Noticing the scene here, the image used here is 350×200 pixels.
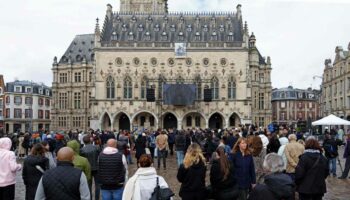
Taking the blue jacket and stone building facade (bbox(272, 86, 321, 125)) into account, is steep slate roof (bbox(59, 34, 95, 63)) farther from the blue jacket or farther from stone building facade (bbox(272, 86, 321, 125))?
the blue jacket

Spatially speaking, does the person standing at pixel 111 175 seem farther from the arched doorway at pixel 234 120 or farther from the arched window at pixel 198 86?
the arched doorway at pixel 234 120

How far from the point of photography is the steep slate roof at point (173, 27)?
57250 millimetres

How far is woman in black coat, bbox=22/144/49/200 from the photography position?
348 inches

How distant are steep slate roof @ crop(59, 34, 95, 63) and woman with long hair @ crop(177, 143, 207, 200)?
59193 mm

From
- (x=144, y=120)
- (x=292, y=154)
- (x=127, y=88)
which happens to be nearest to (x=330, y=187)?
(x=292, y=154)

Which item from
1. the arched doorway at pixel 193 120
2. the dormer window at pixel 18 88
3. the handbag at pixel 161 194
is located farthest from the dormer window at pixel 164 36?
the handbag at pixel 161 194

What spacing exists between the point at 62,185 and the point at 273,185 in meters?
2.71

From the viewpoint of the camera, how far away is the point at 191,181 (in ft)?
26.9

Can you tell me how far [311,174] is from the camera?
347 inches

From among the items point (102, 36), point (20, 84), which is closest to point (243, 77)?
point (102, 36)

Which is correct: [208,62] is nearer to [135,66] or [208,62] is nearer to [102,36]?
[135,66]

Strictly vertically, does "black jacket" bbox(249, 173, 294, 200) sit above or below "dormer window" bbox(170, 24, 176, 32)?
below

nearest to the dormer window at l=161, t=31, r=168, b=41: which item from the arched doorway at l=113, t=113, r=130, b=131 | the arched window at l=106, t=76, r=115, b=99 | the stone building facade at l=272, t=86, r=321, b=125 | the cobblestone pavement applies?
the arched window at l=106, t=76, r=115, b=99

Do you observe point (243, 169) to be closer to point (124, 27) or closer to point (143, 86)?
point (143, 86)
